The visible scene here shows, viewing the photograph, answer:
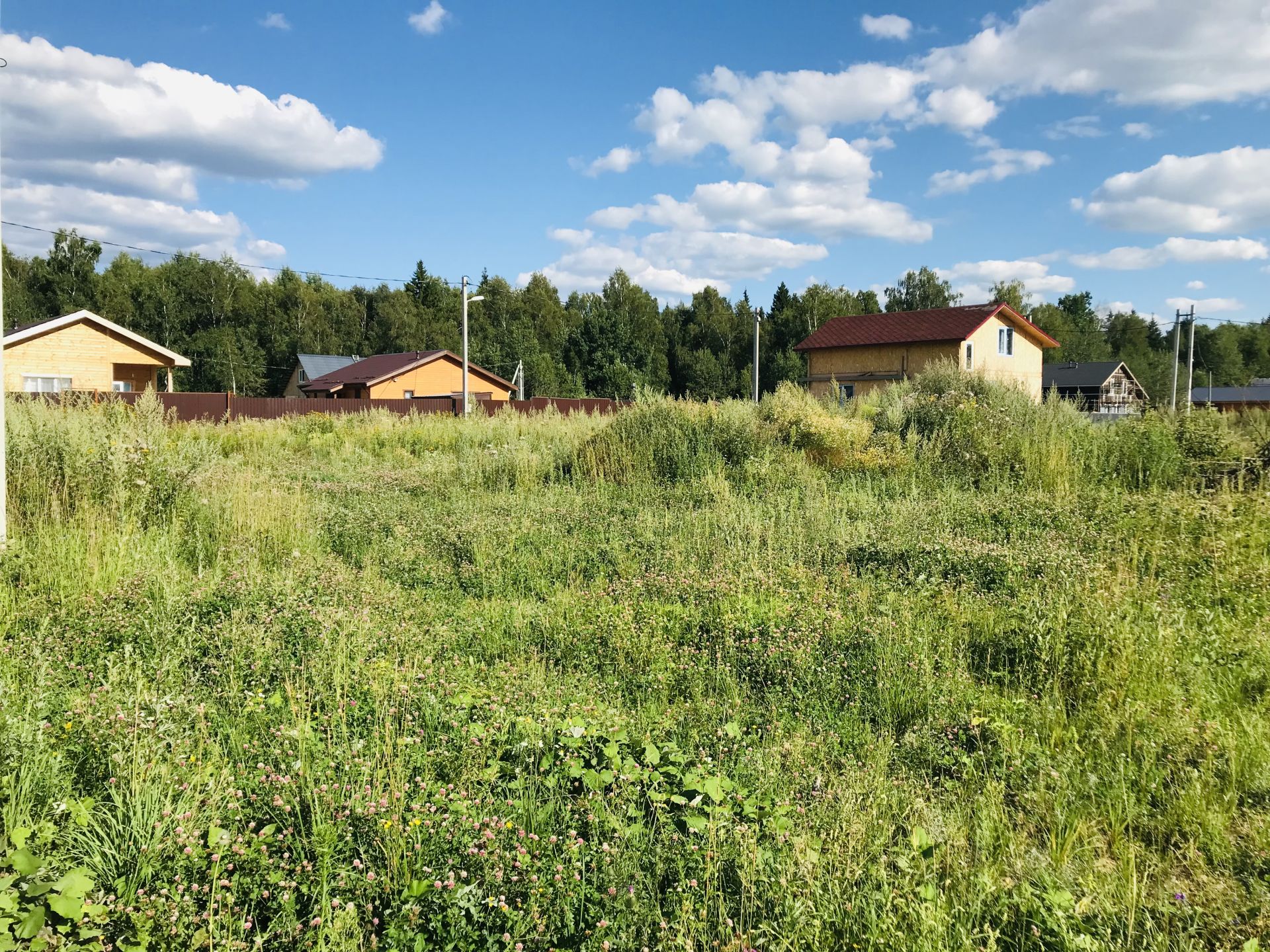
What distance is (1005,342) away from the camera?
39.7 meters

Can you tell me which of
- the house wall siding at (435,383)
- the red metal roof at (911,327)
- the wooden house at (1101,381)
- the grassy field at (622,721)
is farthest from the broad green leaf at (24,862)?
the wooden house at (1101,381)

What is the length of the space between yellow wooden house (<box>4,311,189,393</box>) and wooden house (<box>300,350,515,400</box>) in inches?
479

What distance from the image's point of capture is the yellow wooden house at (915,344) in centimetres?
3709

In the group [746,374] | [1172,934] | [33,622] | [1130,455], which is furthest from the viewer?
[746,374]

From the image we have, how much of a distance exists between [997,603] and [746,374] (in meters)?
56.9

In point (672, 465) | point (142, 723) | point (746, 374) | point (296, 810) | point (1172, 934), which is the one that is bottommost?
point (1172, 934)

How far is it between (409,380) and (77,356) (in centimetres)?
1723

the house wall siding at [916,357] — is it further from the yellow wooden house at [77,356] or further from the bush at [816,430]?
the yellow wooden house at [77,356]

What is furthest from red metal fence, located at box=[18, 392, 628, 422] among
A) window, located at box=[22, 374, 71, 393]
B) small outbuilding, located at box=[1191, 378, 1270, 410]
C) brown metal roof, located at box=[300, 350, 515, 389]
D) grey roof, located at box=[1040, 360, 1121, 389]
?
small outbuilding, located at box=[1191, 378, 1270, 410]

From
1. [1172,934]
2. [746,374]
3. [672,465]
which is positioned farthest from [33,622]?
[746,374]

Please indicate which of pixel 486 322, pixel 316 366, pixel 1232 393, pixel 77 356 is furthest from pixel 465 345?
pixel 1232 393

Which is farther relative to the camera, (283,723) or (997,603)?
(997,603)

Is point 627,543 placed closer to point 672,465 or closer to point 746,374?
point 672,465

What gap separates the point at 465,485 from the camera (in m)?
11.9
